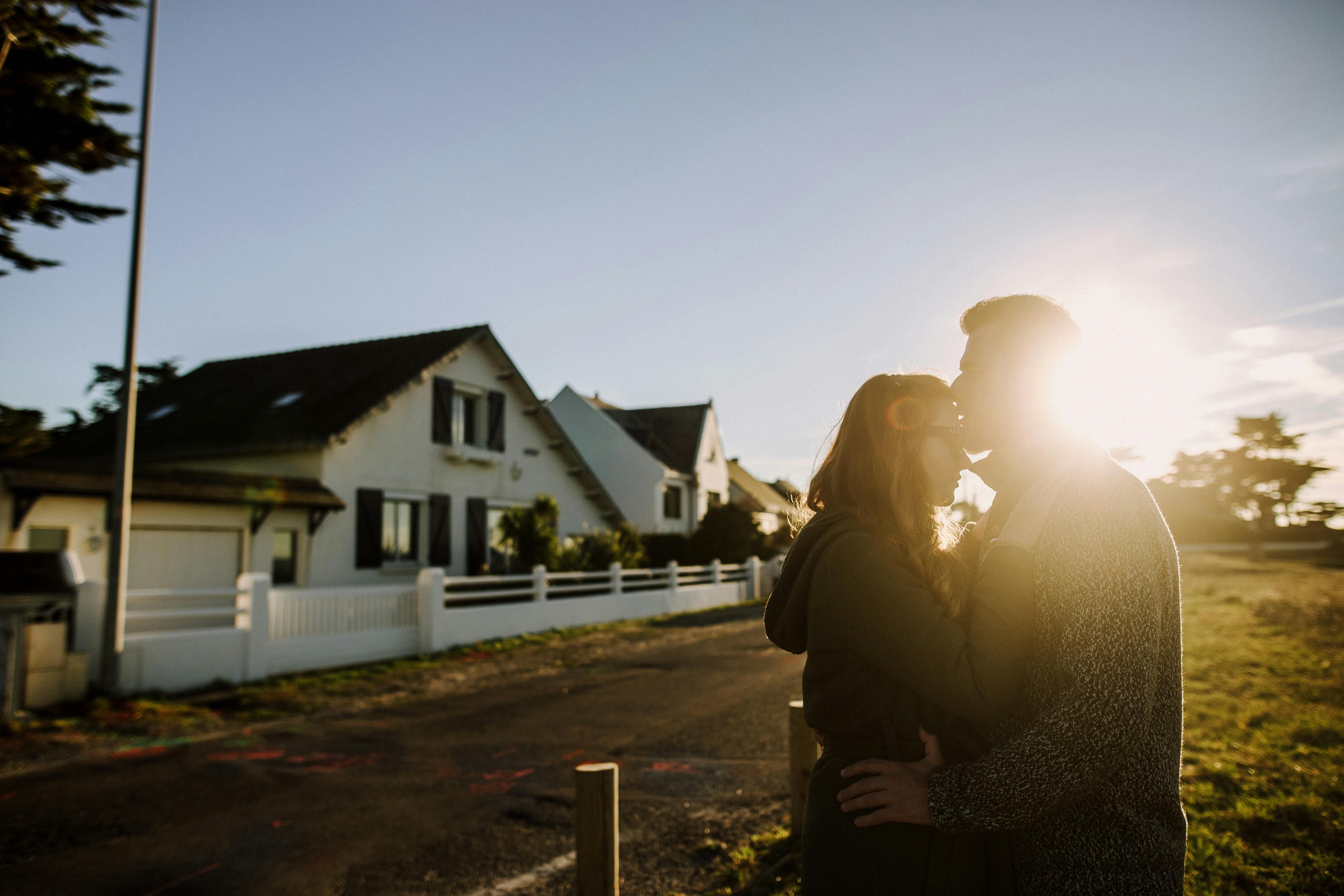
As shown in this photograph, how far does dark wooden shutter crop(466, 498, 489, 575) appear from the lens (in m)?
20.1

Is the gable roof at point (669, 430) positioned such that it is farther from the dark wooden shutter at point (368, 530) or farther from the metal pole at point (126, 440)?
the metal pole at point (126, 440)

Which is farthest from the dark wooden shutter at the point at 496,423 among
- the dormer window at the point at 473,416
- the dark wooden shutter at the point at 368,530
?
the dark wooden shutter at the point at 368,530

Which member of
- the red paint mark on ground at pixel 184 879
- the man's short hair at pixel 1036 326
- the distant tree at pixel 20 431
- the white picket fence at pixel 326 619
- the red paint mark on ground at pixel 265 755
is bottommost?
the red paint mark on ground at pixel 265 755

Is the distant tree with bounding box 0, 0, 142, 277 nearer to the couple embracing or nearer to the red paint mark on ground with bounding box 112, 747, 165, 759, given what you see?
the red paint mark on ground with bounding box 112, 747, 165, 759

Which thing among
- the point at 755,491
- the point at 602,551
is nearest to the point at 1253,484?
the point at 755,491

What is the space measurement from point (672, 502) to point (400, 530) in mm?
16798

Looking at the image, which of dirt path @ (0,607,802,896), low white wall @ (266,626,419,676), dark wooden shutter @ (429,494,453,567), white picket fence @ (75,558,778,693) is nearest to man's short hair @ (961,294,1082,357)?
dirt path @ (0,607,802,896)

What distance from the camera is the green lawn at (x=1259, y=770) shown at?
164 inches

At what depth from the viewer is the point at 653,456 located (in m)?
34.3

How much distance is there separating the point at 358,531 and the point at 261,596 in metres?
5.74

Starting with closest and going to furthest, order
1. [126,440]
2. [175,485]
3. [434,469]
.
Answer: [126,440], [175,485], [434,469]

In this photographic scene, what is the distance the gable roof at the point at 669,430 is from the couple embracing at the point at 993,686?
32158 millimetres

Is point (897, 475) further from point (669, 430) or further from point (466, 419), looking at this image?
point (669, 430)

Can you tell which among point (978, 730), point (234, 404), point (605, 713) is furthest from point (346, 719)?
point (234, 404)
